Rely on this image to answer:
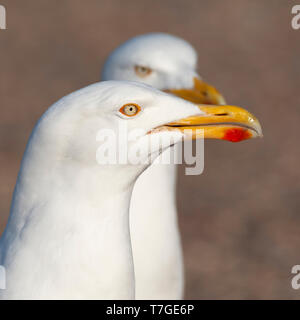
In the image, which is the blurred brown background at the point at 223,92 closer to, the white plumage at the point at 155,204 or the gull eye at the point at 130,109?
the white plumage at the point at 155,204

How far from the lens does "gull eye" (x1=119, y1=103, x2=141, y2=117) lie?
2.57 meters

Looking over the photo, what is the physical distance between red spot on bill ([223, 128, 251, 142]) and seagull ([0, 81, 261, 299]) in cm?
23

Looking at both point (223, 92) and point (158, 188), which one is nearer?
point (158, 188)

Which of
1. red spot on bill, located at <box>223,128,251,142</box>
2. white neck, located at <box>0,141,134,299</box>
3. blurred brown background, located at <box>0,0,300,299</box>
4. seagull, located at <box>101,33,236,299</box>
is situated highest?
blurred brown background, located at <box>0,0,300,299</box>

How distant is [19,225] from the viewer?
259 centimetres

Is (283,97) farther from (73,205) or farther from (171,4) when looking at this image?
(73,205)

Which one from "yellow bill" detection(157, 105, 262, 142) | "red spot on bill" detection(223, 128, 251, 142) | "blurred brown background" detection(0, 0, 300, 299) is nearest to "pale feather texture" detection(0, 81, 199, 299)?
"yellow bill" detection(157, 105, 262, 142)

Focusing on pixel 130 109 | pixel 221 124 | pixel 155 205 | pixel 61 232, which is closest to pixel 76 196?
pixel 61 232

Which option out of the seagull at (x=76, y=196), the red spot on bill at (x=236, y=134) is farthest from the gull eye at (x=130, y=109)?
the red spot on bill at (x=236, y=134)

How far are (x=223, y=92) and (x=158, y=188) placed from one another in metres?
6.21

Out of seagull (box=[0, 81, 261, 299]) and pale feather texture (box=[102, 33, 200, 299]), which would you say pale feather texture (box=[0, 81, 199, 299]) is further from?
pale feather texture (box=[102, 33, 200, 299])

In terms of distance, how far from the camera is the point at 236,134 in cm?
278

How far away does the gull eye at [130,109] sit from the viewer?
2.57 meters

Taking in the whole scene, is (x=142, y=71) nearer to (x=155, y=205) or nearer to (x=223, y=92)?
(x=155, y=205)
